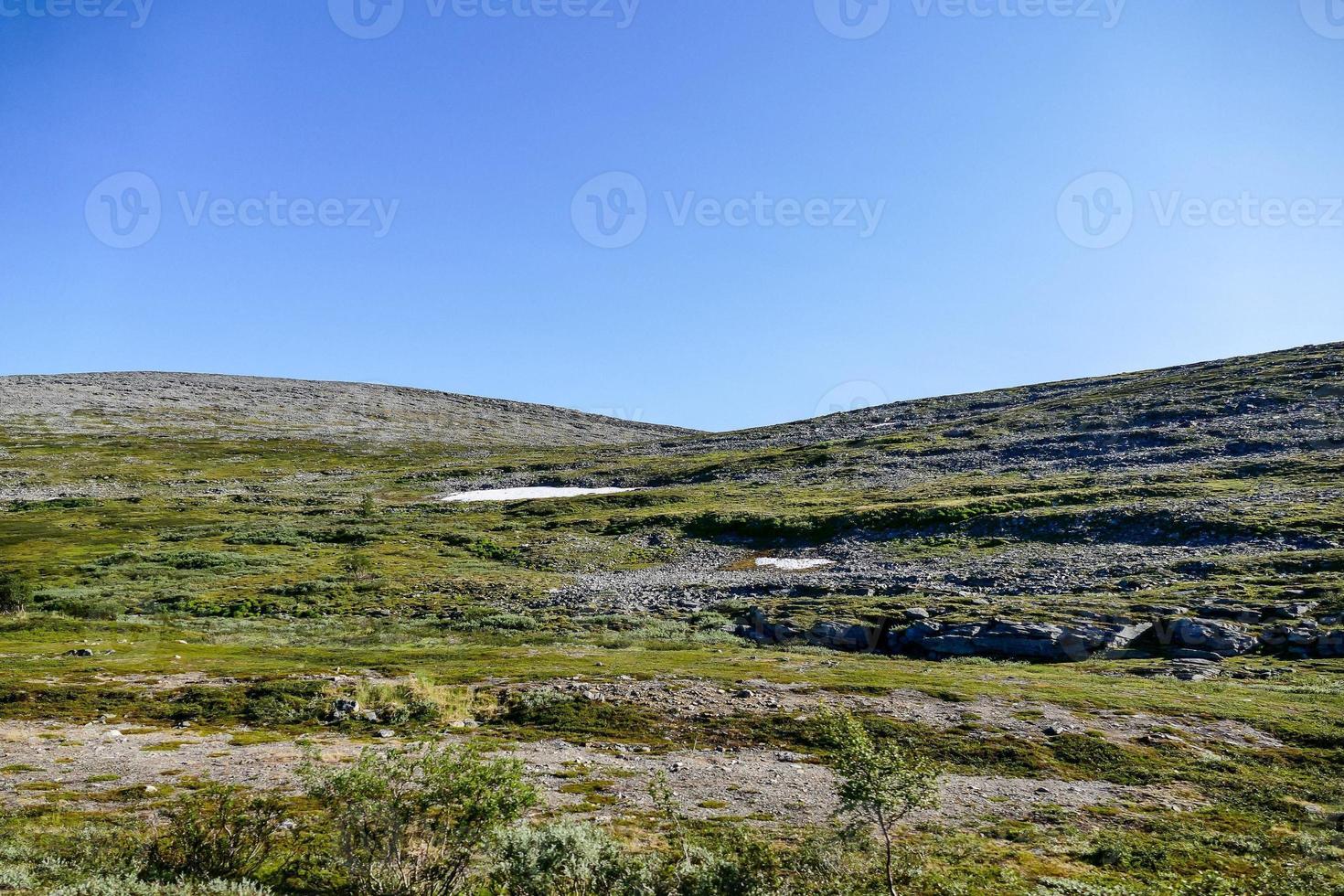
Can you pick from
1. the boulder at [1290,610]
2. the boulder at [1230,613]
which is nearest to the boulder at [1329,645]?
A: the boulder at [1290,610]

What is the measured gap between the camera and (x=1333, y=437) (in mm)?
71875

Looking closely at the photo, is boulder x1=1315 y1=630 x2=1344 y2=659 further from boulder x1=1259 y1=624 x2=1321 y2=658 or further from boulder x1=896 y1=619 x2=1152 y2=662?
boulder x1=896 y1=619 x2=1152 y2=662

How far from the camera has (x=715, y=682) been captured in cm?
2788

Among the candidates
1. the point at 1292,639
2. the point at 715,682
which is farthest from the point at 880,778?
the point at 1292,639

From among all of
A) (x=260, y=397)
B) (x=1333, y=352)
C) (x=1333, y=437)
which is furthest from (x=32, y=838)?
(x=260, y=397)

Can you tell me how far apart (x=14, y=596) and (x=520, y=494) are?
5891cm

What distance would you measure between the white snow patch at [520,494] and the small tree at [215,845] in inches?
3077

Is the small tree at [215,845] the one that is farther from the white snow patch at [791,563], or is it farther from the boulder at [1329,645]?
the white snow patch at [791,563]

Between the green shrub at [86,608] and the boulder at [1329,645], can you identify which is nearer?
the boulder at [1329,645]

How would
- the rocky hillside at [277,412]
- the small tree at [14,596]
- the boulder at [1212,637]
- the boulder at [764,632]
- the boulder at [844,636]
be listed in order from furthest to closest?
the rocky hillside at [277,412], the small tree at [14,596], the boulder at [764,632], the boulder at [844,636], the boulder at [1212,637]

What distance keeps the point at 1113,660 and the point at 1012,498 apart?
34.8 metres

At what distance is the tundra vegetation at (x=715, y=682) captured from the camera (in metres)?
12.7

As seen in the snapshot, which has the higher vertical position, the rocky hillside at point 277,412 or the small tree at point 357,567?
the rocky hillside at point 277,412

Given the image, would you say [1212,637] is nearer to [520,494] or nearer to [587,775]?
[587,775]
